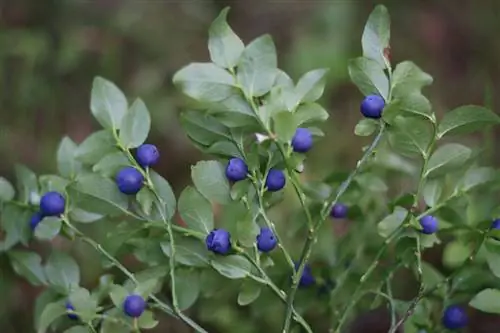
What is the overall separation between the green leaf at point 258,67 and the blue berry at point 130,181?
0.12m

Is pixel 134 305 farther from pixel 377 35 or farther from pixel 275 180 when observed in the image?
pixel 377 35

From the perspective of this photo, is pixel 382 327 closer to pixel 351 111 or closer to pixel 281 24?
pixel 351 111

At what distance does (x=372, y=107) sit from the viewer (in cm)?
81

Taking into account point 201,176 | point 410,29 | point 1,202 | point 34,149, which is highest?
point 201,176

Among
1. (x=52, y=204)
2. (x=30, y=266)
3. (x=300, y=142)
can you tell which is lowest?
(x=30, y=266)

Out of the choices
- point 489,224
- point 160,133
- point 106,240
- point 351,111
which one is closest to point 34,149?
point 160,133

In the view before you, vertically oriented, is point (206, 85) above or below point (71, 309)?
above

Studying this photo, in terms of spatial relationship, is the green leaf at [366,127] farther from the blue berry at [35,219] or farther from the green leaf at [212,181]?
the blue berry at [35,219]

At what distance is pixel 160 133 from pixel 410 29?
2.06 feet

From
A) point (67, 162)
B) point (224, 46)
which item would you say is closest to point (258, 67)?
point (224, 46)

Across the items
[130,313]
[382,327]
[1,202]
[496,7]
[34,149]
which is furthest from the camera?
[496,7]

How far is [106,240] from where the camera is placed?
2.93 feet

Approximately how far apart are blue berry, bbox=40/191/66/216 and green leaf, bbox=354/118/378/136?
0.92 feet

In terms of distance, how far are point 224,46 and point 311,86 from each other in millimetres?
82
